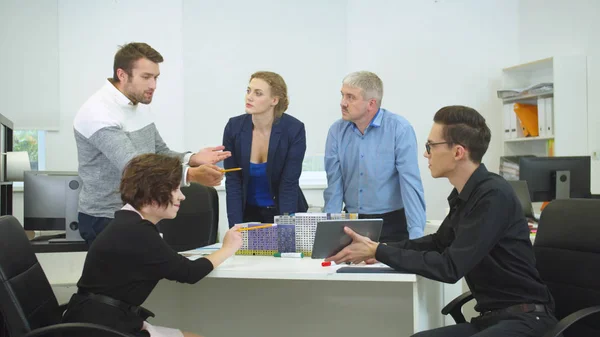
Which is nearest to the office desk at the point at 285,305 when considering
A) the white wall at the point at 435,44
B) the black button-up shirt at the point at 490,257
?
the black button-up shirt at the point at 490,257

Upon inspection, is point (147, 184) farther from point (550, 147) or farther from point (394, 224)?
point (550, 147)

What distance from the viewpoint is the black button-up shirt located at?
1950 mm

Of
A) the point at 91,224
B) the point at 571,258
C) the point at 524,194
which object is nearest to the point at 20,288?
the point at 91,224

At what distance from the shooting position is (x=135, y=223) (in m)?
2.06

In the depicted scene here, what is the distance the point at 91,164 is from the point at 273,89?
104 centimetres

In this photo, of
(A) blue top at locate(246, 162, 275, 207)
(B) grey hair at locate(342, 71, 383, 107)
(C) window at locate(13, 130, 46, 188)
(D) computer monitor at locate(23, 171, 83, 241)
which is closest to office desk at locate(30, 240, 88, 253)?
(D) computer monitor at locate(23, 171, 83, 241)

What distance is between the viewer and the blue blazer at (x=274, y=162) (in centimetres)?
326

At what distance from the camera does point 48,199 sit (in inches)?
135

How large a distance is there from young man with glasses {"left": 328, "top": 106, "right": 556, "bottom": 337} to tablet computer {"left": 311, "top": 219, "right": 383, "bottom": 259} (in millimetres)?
95

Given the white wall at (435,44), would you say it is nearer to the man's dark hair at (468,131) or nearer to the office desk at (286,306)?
the office desk at (286,306)

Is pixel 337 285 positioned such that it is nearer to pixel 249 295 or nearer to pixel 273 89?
pixel 249 295

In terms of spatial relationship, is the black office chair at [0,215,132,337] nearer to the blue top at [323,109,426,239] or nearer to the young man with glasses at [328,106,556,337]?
the young man with glasses at [328,106,556,337]

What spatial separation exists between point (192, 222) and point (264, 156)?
1.79 feet

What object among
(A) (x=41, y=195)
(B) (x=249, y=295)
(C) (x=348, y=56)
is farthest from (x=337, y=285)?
(C) (x=348, y=56)
